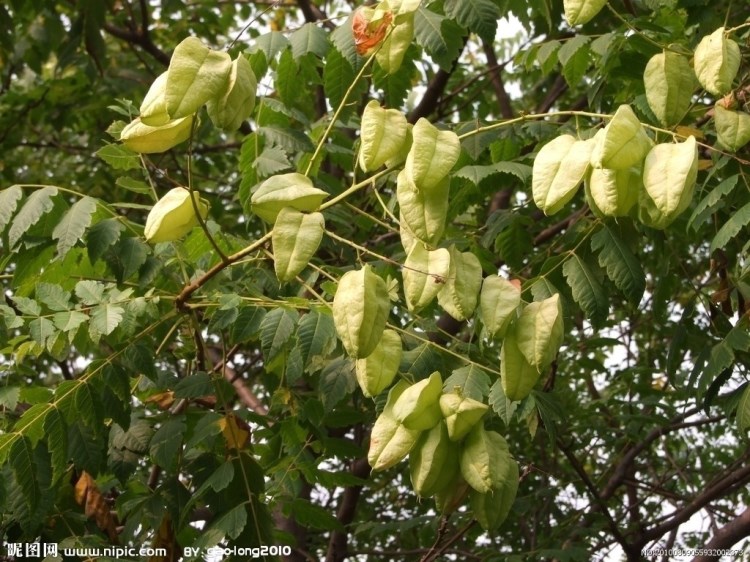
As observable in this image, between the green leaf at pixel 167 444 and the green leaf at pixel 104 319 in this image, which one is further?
the green leaf at pixel 167 444

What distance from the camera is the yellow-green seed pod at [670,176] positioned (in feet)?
5.57

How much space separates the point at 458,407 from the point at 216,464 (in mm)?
959

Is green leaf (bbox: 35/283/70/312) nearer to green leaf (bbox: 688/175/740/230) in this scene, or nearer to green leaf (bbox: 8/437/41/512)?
green leaf (bbox: 8/437/41/512)

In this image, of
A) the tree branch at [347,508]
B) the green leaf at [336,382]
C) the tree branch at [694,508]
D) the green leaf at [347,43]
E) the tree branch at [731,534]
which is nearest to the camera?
the green leaf at [336,382]

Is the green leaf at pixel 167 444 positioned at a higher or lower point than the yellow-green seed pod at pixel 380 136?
lower

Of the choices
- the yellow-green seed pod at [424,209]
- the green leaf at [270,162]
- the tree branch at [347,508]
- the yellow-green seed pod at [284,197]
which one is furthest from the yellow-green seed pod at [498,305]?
the tree branch at [347,508]

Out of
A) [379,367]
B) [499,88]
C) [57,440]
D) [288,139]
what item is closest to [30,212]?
[57,440]

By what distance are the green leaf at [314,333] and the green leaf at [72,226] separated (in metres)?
0.56

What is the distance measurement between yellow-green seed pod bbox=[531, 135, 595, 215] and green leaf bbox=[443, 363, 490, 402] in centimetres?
50

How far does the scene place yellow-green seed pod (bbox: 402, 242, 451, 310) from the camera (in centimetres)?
179

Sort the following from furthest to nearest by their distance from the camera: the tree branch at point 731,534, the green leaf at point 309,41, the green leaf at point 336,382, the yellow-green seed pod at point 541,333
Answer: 1. the tree branch at point 731,534
2. the green leaf at point 309,41
3. the green leaf at point 336,382
4. the yellow-green seed pod at point 541,333

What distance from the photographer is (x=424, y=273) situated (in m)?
1.80

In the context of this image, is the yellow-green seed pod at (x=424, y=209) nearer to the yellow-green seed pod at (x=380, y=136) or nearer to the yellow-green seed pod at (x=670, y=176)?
the yellow-green seed pod at (x=380, y=136)

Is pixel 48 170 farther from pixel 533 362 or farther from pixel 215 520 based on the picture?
pixel 533 362
